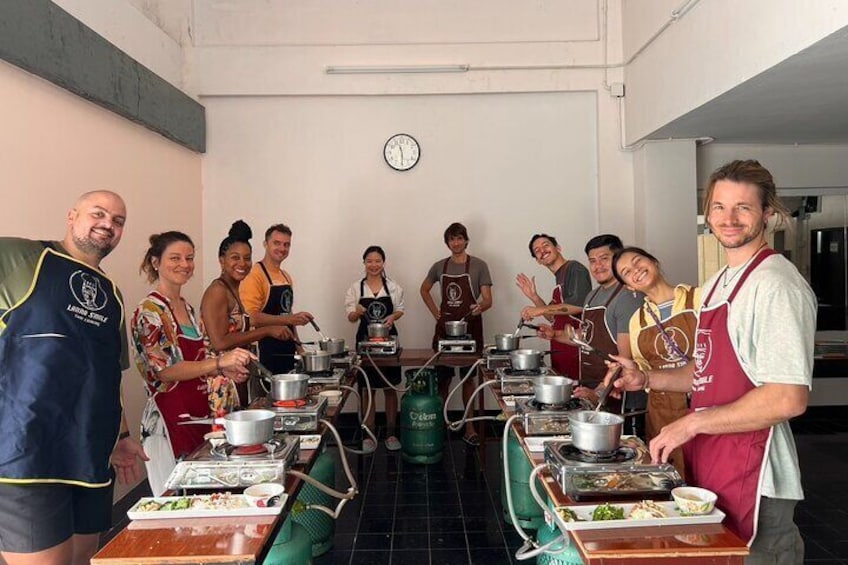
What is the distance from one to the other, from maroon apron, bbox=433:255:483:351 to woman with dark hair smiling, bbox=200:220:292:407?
5.97ft

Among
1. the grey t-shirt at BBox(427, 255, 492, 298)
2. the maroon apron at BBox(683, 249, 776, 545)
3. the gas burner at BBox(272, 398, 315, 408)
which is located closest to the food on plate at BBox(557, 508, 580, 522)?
the maroon apron at BBox(683, 249, 776, 545)

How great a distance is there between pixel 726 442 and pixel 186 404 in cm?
190

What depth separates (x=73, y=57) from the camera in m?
3.32

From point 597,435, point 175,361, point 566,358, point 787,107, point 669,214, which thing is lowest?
point 566,358

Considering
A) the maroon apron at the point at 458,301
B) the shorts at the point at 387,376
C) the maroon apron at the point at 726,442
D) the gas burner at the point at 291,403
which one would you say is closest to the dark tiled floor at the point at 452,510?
the shorts at the point at 387,376

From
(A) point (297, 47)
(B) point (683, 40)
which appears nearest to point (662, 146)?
(B) point (683, 40)

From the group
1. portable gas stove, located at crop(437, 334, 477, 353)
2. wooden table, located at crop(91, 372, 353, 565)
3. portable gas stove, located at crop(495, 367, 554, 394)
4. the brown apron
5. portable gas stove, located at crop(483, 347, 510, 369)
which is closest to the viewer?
wooden table, located at crop(91, 372, 353, 565)

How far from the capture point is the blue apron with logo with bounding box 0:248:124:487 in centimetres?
172

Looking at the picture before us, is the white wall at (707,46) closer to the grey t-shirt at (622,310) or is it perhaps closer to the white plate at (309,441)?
the grey t-shirt at (622,310)

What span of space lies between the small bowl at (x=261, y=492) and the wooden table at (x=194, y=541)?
5 cm

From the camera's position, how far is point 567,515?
4.96 feet

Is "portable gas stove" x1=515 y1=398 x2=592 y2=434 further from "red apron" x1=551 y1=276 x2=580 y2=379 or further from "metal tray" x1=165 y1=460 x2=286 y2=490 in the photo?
"red apron" x1=551 y1=276 x2=580 y2=379

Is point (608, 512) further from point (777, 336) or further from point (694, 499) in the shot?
point (777, 336)

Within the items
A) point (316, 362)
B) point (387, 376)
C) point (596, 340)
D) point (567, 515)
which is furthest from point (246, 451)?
point (387, 376)
